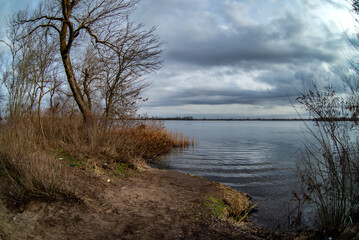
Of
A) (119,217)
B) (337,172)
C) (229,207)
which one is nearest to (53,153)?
(119,217)

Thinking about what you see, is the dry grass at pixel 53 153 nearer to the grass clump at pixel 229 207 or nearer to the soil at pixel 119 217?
the soil at pixel 119 217

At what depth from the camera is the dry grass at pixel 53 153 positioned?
490cm

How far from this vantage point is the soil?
402cm

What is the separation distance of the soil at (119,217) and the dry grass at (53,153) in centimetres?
34

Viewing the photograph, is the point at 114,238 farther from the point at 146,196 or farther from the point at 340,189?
the point at 340,189

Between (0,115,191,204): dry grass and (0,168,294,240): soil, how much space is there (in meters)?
0.34

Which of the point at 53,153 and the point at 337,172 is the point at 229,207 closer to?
the point at 337,172

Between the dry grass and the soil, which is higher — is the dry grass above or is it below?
above

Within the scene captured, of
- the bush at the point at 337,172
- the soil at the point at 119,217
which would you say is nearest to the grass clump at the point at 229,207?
the soil at the point at 119,217

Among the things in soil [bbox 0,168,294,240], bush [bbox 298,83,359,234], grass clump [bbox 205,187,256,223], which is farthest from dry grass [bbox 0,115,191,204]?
bush [bbox 298,83,359,234]

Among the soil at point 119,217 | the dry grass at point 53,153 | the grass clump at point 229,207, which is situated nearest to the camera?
the soil at point 119,217

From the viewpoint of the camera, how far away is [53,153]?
290 inches

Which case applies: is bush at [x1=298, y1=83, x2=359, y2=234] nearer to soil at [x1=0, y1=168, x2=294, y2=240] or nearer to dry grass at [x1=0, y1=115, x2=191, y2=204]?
soil at [x1=0, y1=168, x2=294, y2=240]

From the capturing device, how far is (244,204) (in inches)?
300
